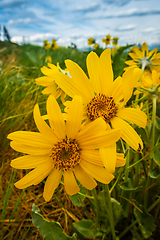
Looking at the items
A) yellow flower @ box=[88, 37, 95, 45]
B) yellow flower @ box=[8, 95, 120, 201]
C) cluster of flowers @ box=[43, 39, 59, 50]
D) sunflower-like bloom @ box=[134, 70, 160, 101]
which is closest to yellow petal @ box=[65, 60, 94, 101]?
yellow flower @ box=[8, 95, 120, 201]

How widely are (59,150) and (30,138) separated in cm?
10

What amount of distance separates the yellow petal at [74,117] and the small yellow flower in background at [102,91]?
0.24 ft

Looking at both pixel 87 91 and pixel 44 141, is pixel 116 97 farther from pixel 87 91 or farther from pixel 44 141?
pixel 44 141

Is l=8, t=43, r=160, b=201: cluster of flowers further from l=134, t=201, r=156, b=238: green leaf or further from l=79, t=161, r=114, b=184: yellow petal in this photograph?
l=134, t=201, r=156, b=238: green leaf

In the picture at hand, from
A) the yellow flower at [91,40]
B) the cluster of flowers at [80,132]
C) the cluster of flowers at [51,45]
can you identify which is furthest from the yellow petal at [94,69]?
the cluster of flowers at [51,45]

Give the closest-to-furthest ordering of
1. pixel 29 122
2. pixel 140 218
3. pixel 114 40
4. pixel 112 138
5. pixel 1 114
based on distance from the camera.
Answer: pixel 112 138 < pixel 140 218 < pixel 1 114 < pixel 29 122 < pixel 114 40

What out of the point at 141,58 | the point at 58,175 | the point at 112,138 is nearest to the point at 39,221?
the point at 58,175

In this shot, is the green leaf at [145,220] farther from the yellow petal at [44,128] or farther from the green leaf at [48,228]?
the yellow petal at [44,128]

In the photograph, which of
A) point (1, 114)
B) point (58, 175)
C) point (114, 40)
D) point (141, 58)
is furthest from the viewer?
point (114, 40)

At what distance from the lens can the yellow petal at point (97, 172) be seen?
557mm

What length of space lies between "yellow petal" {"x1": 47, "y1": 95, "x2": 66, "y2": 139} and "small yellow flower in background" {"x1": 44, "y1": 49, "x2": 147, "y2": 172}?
0.23ft

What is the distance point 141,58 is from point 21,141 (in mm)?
830

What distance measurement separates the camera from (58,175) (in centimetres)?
63

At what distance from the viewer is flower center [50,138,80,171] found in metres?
0.61
